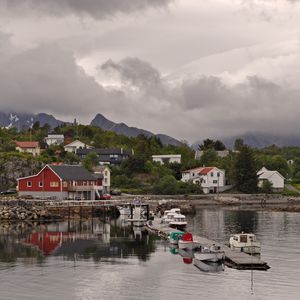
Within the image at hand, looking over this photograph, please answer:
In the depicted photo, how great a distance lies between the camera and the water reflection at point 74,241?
60.7 metres

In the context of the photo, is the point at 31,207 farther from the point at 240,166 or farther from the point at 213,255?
the point at 240,166

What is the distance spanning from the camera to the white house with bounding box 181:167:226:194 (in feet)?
488

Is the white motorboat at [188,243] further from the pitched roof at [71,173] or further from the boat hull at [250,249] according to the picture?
the pitched roof at [71,173]

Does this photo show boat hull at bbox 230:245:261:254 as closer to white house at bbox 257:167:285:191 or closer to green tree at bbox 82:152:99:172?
green tree at bbox 82:152:99:172

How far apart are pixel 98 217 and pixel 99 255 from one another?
41.6m

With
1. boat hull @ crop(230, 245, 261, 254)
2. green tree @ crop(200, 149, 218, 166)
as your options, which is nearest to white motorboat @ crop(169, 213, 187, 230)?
boat hull @ crop(230, 245, 261, 254)

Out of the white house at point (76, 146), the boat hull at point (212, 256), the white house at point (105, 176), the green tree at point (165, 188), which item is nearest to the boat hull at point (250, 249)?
the boat hull at point (212, 256)

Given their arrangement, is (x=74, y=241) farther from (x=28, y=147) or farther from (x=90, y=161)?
(x=28, y=147)

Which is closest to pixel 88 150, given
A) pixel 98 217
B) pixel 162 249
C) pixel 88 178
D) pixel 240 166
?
pixel 240 166

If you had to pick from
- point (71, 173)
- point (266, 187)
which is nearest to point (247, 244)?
point (71, 173)

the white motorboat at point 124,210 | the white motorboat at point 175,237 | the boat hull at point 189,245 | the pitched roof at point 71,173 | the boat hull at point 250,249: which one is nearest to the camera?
the boat hull at point 250,249

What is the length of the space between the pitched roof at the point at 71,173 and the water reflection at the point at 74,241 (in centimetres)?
2148

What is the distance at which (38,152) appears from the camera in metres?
162

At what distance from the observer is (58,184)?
11131 centimetres
